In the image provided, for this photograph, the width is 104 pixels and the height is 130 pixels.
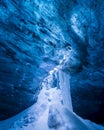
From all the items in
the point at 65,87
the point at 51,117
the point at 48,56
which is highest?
the point at 48,56

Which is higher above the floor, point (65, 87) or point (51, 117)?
point (65, 87)

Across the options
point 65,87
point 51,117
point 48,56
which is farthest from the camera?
point 65,87

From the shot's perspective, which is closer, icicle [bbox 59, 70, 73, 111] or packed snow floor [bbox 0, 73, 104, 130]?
packed snow floor [bbox 0, 73, 104, 130]

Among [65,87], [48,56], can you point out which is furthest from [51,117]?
[48,56]

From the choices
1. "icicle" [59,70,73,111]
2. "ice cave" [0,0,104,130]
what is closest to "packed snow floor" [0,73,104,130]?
"ice cave" [0,0,104,130]

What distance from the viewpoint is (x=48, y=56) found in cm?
661

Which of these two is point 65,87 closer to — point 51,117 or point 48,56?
point 48,56

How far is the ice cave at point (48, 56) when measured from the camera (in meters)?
5.16

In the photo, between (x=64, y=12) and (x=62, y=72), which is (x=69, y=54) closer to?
(x=62, y=72)

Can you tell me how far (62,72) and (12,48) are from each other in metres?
2.49

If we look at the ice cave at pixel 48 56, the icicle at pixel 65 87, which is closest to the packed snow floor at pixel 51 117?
the ice cave at pixel 48 56

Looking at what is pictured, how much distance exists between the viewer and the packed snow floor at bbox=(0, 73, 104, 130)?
5.72 metres

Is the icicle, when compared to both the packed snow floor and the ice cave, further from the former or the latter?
the packed snow floor

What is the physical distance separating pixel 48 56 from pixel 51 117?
218 cm
